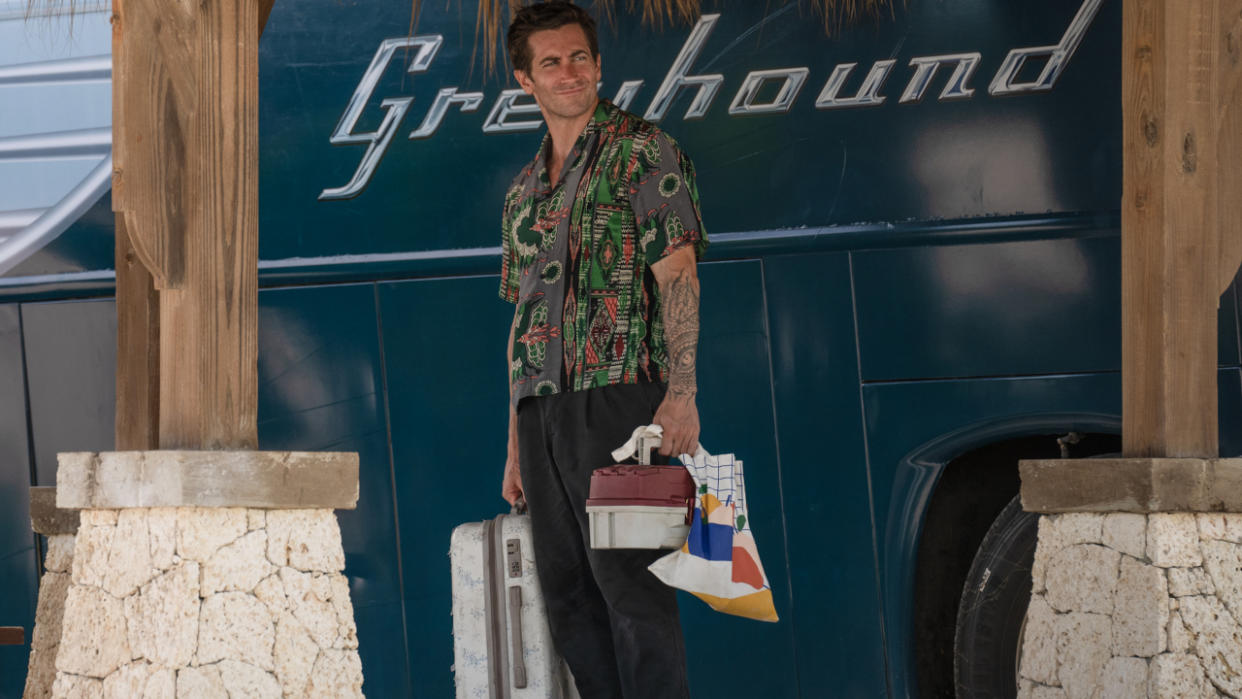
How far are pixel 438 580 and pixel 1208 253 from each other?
2.25m

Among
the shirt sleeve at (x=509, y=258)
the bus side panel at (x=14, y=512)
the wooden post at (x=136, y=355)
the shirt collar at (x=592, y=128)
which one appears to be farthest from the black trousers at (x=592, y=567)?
the bus side panel at (x=14, y=512)

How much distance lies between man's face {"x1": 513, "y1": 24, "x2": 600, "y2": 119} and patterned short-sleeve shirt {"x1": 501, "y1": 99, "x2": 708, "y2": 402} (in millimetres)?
68

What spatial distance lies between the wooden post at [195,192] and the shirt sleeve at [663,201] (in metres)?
0.88

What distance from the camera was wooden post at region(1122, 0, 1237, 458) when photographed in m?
→ 2.71

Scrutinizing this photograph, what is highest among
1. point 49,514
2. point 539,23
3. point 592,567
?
point 539,23

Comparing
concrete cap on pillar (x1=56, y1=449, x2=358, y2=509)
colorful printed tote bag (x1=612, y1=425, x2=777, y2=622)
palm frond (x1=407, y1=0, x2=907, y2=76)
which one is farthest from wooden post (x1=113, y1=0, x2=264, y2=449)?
palm frond (x1=407, y1=0, x2=907, y2=76)

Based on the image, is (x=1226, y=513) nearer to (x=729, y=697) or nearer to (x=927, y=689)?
(x=927, y=689)

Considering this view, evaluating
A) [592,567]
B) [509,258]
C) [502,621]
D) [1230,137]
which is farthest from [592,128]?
[1230,137]

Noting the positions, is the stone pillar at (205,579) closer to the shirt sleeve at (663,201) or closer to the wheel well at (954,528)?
the shirt sleeve at (663,201)

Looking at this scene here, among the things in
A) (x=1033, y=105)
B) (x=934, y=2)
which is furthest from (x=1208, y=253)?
(x=934, y=2)

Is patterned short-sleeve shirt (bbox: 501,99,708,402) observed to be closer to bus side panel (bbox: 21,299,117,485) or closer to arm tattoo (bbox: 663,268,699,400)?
arm tattoo (bbox: 663,268,699,400)

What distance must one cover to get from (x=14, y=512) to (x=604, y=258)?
7.08 ft

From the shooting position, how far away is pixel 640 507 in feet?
8.71

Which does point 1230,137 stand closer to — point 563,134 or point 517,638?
point 563,134
